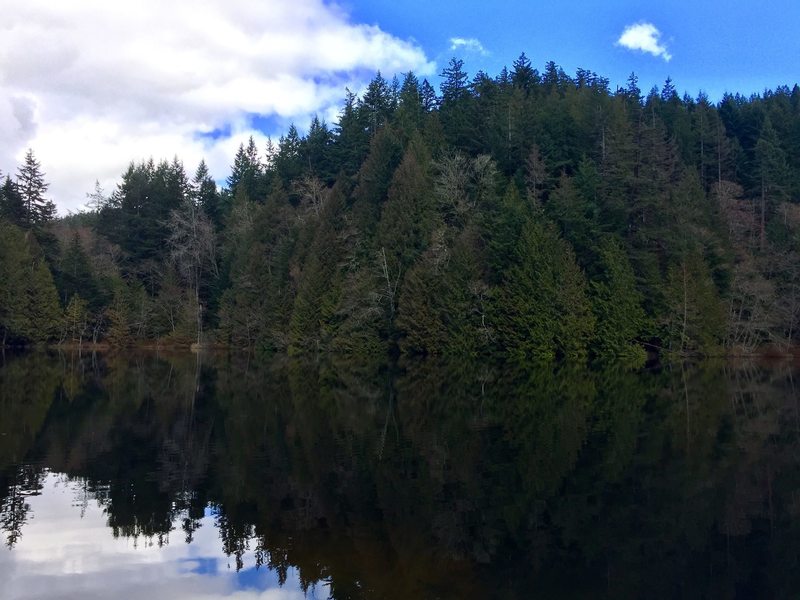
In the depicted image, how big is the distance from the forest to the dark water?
101 feet

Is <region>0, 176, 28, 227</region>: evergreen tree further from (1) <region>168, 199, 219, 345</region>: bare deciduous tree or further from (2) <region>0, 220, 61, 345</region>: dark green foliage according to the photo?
(1) <region>168, 199, 219, 345</region>: bare deciduous tree

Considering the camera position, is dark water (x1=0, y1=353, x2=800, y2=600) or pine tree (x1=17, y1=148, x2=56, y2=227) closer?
dark water (x1=0, y1=353, x2=800, y2=600)

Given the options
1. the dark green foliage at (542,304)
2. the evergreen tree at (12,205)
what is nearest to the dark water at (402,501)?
the dark green foliage at (542,304)

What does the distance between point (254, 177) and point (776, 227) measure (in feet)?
223

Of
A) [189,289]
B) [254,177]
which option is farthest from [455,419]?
[254,177]

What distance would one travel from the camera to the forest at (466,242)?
55812mm

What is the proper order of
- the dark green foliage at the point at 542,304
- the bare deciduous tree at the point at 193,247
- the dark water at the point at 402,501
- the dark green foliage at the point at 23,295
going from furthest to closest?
1. the bare deciduous tree at the point at 193,247
2. the dark green foliage at the point at 23,295
3. the dark green foliage at the point at 542,304
4. the dark water at the point at 402,501

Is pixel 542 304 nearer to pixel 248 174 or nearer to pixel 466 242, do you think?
pixel 466 242

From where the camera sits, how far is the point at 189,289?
8181 cm

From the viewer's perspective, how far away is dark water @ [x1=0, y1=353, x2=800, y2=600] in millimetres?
9227

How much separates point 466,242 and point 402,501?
46.0 m

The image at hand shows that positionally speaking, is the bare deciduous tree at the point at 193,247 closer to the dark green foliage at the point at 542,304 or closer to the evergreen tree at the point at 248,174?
the evergreen tree at the point at 248,174

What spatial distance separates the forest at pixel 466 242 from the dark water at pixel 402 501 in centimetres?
3076

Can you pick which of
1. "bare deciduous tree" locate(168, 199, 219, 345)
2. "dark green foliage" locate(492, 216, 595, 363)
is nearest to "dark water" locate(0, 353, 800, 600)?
"dark green foliage" locate(492, 216, 595, 363)
